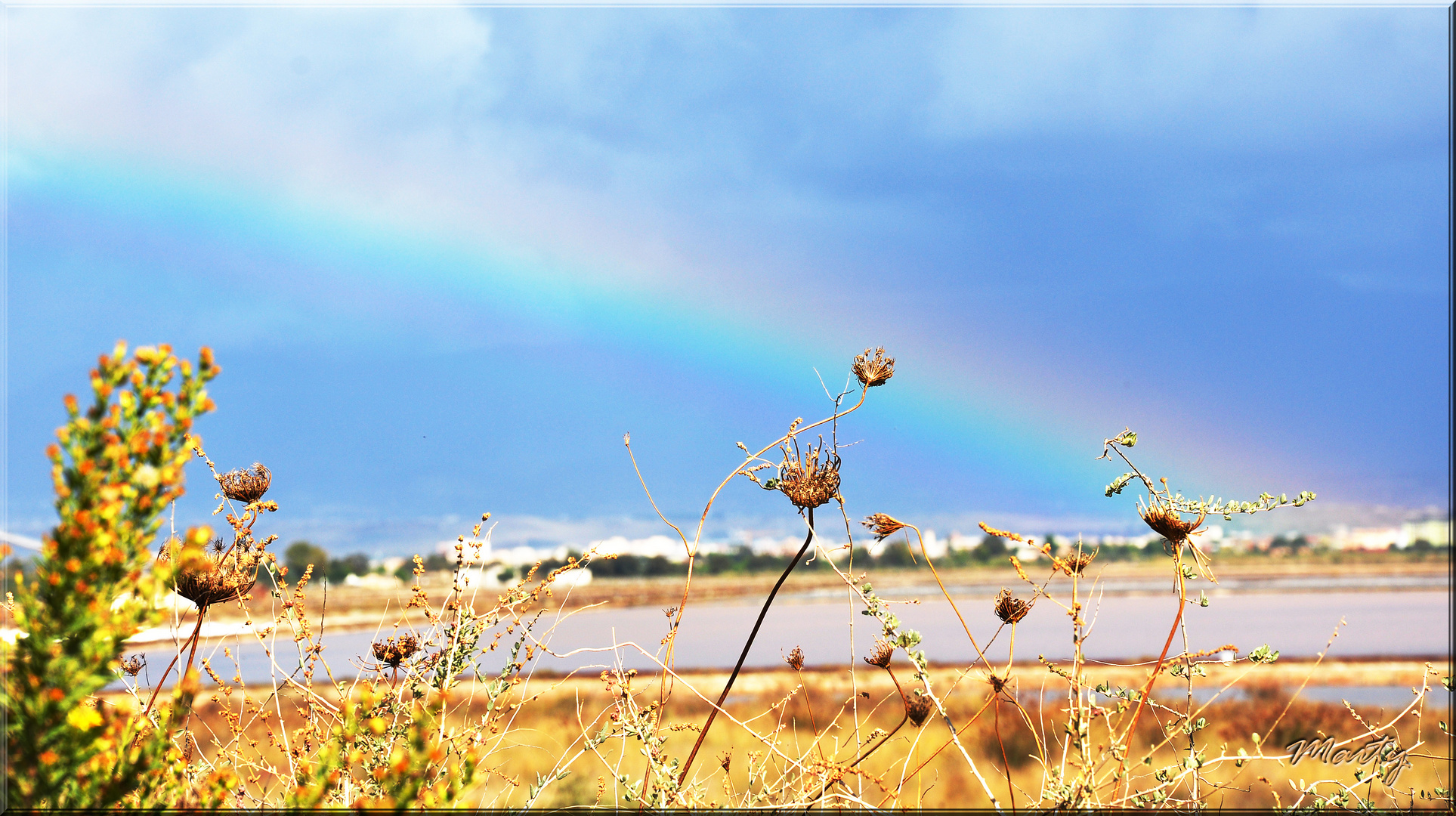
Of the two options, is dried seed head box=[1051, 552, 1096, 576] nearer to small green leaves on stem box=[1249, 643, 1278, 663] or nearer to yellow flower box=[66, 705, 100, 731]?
small green leaves on stem box=[1249, 643, 1278, 663]

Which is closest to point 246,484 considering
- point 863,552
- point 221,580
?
point 221,580

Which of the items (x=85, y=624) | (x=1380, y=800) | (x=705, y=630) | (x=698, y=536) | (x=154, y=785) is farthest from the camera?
(x=705, y=630)

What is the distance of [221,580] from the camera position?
319 centimetres

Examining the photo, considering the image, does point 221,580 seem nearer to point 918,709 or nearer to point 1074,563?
point 918,709

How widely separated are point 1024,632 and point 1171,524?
43.0 metres

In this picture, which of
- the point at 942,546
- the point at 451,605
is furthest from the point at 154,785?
the point at 942,546

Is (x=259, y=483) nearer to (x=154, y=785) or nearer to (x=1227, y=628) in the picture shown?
(x=154, y=785)

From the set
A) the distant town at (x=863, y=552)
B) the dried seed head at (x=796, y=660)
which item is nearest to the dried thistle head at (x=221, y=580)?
the dried seed head at (x=796, y=660)

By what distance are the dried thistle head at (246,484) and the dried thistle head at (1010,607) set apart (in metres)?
3.14

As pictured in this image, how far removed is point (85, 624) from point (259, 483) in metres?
2.32

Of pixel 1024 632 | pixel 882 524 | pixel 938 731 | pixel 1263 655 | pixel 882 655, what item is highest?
pixel 882 524

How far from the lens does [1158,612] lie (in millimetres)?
46938

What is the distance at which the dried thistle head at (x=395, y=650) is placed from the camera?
3.32 meters

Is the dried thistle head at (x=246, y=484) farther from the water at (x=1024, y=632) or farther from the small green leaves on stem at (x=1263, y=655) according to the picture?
the water at (x=1024, y=632)
